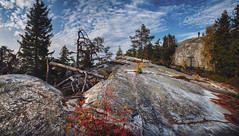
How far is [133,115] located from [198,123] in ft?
5.75

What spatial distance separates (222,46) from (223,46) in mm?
246

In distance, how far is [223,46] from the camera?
1738 cm

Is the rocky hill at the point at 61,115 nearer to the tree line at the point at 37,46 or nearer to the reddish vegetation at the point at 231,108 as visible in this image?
the reddish vegetation at the point at 231,108

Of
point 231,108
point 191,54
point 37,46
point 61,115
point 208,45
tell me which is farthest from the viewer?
point 191,54

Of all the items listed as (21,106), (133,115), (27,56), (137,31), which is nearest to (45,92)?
(21,106)

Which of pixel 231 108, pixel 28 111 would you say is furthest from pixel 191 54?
pixel 28 111

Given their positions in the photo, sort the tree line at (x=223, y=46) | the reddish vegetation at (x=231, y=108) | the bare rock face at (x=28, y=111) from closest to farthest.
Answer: the bare rock face at (x=28, y=111), the reddish vegetation at (x=231, y=108), the tree line at (x=223, y=46)

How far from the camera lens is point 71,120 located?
1658 mm

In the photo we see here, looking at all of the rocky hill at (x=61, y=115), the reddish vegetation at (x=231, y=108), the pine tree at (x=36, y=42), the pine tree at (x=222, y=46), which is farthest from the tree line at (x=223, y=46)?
the pine tree at (x=36, y=42)

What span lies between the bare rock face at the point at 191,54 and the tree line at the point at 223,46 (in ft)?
→ 3.98

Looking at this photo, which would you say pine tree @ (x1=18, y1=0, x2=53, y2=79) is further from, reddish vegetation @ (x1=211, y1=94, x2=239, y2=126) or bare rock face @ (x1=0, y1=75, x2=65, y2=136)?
reddish vegetation @ (x1=211, y1=94, x2=239, y2=126)

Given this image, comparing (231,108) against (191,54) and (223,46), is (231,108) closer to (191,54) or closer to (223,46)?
(223,46)

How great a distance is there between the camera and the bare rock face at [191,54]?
2165 centimetres

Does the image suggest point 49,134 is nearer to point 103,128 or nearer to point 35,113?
point 35,113
